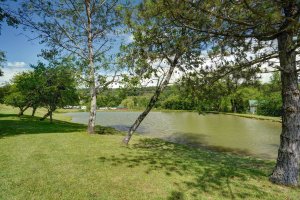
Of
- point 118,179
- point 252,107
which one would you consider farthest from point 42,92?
point 252,107

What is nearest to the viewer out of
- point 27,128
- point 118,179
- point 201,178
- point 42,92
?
point 118,179

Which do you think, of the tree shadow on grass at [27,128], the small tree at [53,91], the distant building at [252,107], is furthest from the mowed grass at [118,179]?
the distant building at [252,107]

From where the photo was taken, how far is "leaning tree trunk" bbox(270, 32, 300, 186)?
708 centimetres

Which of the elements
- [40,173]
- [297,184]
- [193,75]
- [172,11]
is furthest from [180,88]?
[40,173]

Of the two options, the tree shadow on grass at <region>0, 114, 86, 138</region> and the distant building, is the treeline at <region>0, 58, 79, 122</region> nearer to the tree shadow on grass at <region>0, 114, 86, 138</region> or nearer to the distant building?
the tree shadow on grass at <region>0, 114, 86, 138</region>

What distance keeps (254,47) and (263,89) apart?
8.15 ft

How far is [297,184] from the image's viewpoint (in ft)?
23.5

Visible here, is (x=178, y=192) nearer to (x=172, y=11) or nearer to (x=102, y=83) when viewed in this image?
(x=172, y=11)

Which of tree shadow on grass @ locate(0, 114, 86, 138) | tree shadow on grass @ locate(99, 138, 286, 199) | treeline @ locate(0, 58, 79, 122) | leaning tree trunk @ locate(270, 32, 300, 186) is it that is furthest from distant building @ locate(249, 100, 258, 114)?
leaning tree trunk @ locate(270, 32, 300, 186)

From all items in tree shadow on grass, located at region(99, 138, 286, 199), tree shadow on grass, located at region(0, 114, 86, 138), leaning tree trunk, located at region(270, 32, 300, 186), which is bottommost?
tree shadow on grass, located at region(99, 138, 286, 199)

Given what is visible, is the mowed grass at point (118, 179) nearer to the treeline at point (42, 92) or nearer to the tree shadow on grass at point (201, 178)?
the tree shadow on grass at point (201, 178)

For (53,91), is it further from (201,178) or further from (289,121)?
(289,121)

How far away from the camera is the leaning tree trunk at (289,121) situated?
7078mm

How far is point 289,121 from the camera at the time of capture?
7168 millimetres
